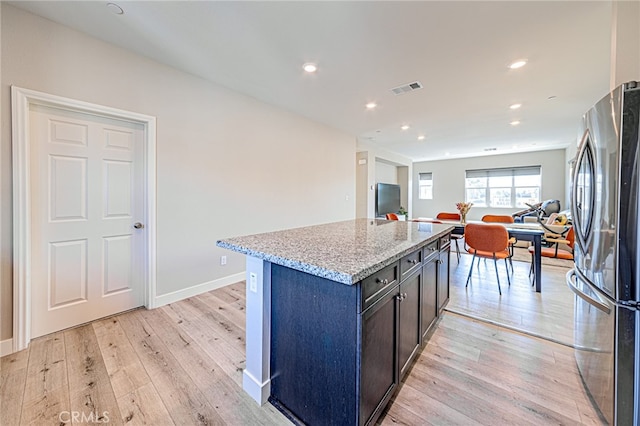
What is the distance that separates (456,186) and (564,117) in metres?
4.72

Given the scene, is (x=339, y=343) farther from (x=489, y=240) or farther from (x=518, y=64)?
(x=518, y=64)

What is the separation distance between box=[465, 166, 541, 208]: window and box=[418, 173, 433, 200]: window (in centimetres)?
122

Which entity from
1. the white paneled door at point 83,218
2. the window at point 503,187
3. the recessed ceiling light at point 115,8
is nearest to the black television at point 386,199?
the window at point 503,187

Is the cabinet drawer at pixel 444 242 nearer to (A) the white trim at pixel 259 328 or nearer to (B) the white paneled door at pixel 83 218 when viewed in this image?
(A) the white trim at pixel 259 328

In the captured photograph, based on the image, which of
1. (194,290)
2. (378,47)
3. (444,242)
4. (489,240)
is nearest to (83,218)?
(194,290)

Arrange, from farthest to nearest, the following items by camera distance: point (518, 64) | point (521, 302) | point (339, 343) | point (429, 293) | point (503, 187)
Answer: point (503, 187), point (521, 302), point (518, 64), point (429, 293), point (339, 343)

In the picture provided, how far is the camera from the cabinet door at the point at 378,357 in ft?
3.74

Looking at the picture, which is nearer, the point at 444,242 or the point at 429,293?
the point at 429,293

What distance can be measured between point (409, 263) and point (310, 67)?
2363 mm

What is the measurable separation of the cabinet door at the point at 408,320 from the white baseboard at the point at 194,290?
2.50 m

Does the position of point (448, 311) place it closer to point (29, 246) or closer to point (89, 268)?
point (89, 268)

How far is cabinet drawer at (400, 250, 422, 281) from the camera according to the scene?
1475mm

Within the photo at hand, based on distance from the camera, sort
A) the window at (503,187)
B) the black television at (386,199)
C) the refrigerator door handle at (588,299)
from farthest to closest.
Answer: the window at (503,187) < the black television at (386,199) < the refrigerator door handle at (588,299)

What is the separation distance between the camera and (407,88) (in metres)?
3.27
